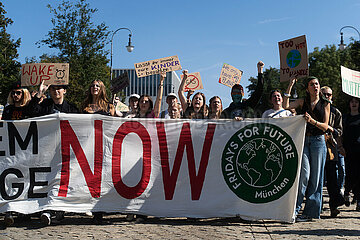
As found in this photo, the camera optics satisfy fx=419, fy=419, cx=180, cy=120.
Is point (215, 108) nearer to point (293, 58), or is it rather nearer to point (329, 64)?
point (293, 58)

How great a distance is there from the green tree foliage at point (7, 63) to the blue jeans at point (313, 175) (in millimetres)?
25199

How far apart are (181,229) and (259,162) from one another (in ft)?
4.74

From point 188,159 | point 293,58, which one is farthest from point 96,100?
point 293,58

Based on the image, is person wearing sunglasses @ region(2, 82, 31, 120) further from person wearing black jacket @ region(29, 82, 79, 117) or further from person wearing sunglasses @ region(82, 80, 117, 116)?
person wearing sunglasses @ region(82, 80, 117, 116)

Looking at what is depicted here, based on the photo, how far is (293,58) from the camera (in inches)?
289

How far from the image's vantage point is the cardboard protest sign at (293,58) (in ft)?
23.6

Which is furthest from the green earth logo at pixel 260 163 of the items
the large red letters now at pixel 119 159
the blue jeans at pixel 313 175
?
the large red letters now at pixel 119 159

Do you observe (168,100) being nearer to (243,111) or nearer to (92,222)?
(243,111)

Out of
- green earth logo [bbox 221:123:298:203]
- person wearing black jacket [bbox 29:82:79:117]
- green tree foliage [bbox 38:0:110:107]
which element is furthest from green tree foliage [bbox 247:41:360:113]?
person wearing black jacket [bbox 29:82:79:117]

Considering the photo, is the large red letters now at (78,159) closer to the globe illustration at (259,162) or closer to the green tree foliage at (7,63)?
the globe illustration at (259,162)

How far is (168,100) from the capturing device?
7.18 m

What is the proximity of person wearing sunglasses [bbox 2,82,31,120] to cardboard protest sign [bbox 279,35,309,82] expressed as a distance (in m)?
4.25

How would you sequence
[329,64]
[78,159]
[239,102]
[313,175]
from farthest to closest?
[329,64], [239,102], [313,175], [78,159]

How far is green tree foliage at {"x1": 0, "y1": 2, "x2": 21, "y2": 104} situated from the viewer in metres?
27.9
